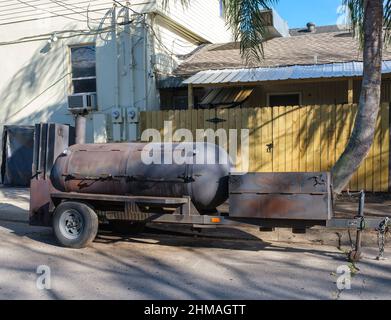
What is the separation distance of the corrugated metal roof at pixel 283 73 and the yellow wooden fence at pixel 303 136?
39.9 inches

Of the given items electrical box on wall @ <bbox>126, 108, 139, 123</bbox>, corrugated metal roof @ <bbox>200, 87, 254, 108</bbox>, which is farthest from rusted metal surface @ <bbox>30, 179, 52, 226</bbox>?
corrugated metal roof @ <bbox>200, 87, 254, 108</bbox>

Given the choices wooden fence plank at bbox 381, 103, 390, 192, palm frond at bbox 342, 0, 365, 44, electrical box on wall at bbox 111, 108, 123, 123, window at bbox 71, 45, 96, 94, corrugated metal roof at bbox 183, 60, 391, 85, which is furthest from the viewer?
window at bbox 71, 45, 96, 94

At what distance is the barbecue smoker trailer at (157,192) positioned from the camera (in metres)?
6.35

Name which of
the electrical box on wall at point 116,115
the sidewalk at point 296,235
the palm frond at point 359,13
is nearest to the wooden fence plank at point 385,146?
the sidewalk at point 296,235

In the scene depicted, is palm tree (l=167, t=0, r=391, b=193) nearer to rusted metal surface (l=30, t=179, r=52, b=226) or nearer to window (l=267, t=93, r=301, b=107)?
rusted metal surface (l=30, t=179, r=52, b=226)

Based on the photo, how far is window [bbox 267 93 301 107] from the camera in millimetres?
15859

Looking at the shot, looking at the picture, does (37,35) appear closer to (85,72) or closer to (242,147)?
(85,72)

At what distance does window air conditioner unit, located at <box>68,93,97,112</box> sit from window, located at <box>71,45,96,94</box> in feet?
1.92

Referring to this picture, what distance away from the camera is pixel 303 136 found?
11.6 metres

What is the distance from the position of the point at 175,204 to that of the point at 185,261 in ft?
2.76

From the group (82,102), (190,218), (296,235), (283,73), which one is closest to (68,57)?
(82,102)

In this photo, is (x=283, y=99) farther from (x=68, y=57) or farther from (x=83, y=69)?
(x=68, y=57)

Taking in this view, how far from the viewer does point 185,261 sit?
6699 millimetres
